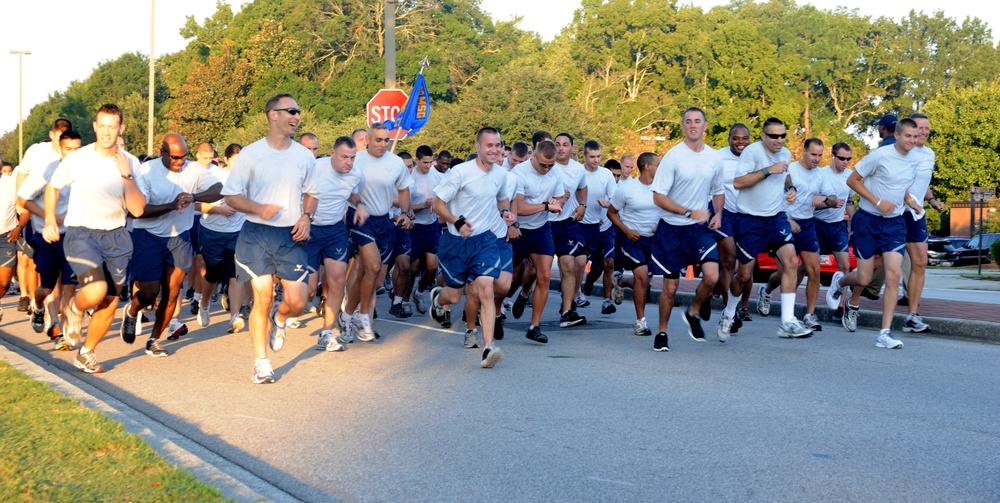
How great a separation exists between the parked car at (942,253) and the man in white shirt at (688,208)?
3303 cm

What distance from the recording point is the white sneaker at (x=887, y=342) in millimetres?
10078

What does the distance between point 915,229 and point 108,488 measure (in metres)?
8.37

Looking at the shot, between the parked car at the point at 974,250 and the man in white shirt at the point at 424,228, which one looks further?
the parked car at the point at 974,250

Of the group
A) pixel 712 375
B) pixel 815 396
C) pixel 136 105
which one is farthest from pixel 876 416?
pixel 136 105

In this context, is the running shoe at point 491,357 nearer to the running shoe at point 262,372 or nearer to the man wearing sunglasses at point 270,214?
the man wearing sunglasses at point 270,214

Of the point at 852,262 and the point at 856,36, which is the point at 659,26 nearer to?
the point at 856,36

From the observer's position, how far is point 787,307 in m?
11.0

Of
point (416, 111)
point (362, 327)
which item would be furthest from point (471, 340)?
point (416, 111)

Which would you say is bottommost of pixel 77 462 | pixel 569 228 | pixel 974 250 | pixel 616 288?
pixel 77 462

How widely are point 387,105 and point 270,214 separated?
41.6ft

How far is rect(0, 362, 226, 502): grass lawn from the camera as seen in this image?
185 inches

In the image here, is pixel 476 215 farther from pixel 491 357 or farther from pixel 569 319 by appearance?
pixel 569 319

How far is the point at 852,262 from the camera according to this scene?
19.8m

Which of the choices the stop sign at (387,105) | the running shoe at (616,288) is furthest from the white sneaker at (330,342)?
the stop sign at (387,105)
